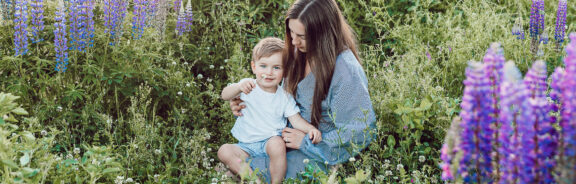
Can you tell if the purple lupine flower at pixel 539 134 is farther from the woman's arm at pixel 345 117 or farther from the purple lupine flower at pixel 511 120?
the woman's arm at pixel 345 117

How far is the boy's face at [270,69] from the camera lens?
10.3ft

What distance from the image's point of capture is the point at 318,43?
3074 millimetres

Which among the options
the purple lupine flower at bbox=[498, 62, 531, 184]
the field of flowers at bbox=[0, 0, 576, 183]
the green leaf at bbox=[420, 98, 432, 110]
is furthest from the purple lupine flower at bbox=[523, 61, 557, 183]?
the green leaf at bbox=[420, 98, 432, 110]

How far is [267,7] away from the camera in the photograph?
4941 millimetres

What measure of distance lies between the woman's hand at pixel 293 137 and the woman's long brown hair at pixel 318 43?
0.13 meters

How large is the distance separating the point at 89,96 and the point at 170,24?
1.19m

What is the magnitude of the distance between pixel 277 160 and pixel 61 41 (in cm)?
149

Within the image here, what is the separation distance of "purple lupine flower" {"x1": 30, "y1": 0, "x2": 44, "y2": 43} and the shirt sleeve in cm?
174

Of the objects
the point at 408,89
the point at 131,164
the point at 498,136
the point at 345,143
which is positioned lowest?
the point at 131,164

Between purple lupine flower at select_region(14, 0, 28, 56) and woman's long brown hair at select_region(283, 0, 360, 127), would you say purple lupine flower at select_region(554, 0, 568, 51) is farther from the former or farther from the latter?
purple lupine flower at select_region(14, 0, 28, 56)

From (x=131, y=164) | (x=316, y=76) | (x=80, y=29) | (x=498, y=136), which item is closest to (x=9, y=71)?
(x=80, y=29)

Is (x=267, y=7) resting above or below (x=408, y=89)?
above

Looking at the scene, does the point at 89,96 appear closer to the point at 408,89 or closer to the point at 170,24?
the point at 170,24

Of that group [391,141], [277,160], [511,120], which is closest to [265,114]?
[277,160]
